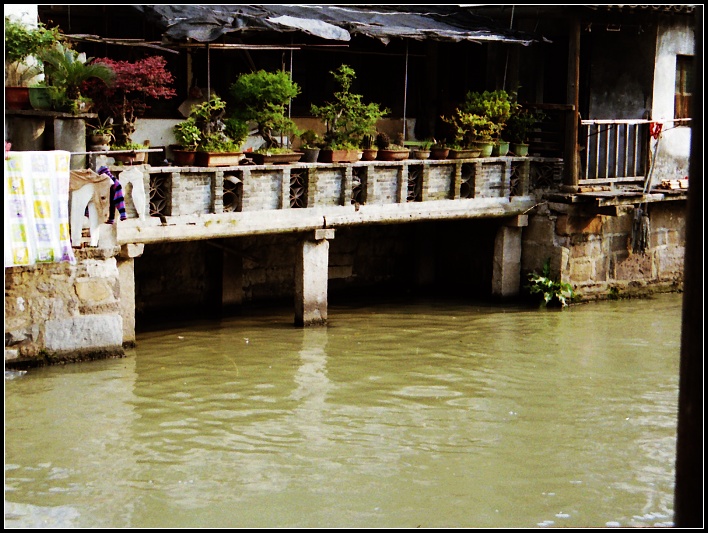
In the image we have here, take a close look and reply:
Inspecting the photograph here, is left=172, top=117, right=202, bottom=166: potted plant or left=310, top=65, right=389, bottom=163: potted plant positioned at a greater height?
left=310, top=65, right=389, bottom=163: potted plant

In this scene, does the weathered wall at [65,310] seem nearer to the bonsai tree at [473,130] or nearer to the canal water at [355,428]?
the canal water at [355,428]

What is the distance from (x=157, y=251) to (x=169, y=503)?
25.5ft

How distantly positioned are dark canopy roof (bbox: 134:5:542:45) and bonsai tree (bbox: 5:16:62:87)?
175 cm

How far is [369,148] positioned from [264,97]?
199cm

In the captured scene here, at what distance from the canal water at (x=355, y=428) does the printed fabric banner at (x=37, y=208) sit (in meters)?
1.45

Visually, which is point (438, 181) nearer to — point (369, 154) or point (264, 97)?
point (369, 154)

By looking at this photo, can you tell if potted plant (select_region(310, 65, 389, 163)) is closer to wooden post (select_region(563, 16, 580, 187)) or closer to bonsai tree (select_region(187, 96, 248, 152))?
bonsai tree (select_region(187, 96, 248, 152))

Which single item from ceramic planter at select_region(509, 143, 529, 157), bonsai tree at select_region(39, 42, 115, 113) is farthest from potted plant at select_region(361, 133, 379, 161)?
bonsai tree at select_region(39, 42, 115, 113)

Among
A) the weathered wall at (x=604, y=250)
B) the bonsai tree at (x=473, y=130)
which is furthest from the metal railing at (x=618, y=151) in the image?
the bonsai tree at (x=473, y=130)

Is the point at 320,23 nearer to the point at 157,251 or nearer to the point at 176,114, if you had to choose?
the point at 176,114

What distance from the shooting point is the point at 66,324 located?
12.4 m

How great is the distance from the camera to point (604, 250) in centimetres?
1769

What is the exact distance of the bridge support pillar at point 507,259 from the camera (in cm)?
1742

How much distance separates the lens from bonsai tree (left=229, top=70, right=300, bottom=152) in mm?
14570
